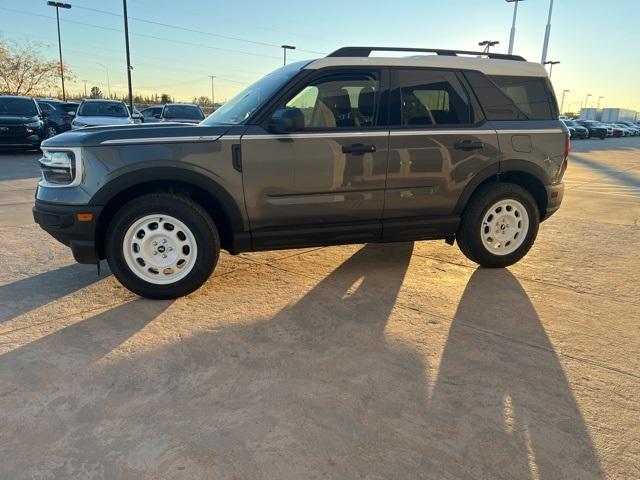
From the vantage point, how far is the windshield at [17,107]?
14.4m

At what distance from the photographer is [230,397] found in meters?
2.55

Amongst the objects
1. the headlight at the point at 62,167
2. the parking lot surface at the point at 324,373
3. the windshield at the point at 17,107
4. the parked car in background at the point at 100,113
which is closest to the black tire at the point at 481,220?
the parking lot surface at the point at 324,373

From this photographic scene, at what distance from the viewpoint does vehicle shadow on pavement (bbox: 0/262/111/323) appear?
142 inches

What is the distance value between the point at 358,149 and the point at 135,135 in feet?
5.71

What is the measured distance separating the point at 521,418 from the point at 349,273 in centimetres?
232

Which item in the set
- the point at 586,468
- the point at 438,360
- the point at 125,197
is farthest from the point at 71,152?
the point at 586,468

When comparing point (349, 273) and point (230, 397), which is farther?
point (349, 273)

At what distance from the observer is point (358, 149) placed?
3986 millimetres

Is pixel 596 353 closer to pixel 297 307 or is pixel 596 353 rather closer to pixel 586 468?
pixel 586 468

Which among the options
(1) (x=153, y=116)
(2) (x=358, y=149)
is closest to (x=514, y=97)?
(2) (x=358, y=149)

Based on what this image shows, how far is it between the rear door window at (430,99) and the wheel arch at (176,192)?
1616 millimetres

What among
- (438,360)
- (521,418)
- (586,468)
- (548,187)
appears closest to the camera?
(586,468)

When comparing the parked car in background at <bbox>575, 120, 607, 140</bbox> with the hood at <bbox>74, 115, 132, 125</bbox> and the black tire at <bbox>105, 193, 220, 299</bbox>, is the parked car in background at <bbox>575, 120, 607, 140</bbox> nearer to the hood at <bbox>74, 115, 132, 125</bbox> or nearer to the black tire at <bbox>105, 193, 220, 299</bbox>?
the hood at <bbox>74, 115, 132, 125</bbox>

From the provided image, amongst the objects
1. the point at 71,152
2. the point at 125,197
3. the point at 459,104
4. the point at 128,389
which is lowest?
the point at 128,389
